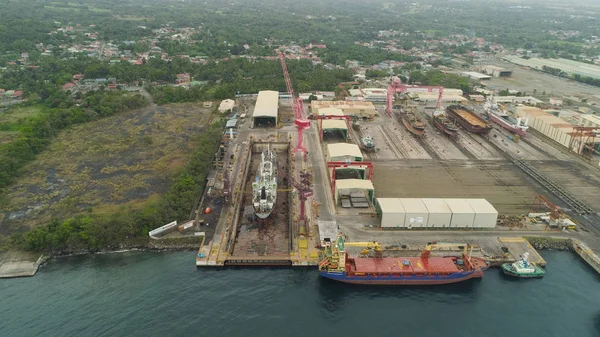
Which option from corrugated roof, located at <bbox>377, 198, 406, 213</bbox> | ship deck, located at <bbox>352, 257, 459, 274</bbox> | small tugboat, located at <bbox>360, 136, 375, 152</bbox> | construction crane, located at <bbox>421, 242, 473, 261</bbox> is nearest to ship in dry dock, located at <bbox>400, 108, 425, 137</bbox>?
small tugboat, located at <bbox>360, 136, 375, 152</bbox>

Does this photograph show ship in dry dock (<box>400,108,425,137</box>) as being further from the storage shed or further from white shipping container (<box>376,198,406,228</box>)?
white shipping container (<box>376,198,406,228</box>)

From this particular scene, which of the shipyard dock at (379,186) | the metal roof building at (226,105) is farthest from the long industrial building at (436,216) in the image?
the metal roof building at (226,105)

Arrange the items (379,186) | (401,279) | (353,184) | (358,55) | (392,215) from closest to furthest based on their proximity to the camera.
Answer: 1. (401,279)
2. (392,215)
3. (353,184)
4. (379,186)
5. (358,55)

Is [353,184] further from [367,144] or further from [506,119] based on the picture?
[506,119]

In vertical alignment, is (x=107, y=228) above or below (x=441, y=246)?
below

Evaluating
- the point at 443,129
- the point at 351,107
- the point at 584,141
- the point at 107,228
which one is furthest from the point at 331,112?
the point at 107,228
